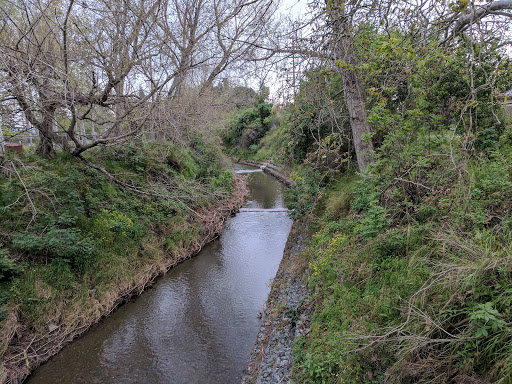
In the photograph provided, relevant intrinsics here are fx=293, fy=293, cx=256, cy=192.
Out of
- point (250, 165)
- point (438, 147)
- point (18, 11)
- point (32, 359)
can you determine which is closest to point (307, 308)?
point (438, 147)

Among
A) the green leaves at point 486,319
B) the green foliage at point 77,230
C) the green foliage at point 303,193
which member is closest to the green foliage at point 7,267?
the green foliage at point 77,230

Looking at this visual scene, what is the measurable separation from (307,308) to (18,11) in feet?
26.4

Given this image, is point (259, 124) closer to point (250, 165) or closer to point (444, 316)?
point (250, 165)

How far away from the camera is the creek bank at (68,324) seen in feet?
15.5

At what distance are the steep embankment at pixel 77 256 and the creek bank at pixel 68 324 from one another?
15mm

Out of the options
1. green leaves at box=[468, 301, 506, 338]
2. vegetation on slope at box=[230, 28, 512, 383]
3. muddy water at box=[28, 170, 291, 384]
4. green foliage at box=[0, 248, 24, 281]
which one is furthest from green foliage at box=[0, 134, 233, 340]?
green leaves at box=[468, 301, 506, 338]

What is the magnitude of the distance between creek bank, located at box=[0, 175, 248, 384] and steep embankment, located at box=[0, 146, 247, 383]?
1 cm

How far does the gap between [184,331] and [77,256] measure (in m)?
2.85

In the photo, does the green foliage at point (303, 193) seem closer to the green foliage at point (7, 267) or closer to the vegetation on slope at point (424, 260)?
the vegetation on slope at point (424, 260)

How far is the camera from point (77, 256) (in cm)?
634

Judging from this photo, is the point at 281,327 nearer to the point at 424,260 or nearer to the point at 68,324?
the point at 424,260

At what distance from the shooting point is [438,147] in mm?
4738

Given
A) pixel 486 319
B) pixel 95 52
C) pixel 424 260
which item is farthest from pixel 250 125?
Answer: pixel 486 319

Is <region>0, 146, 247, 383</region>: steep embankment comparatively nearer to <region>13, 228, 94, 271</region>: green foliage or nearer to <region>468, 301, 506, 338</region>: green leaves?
<region>13, 228, 94, 271</region>: green foliage
